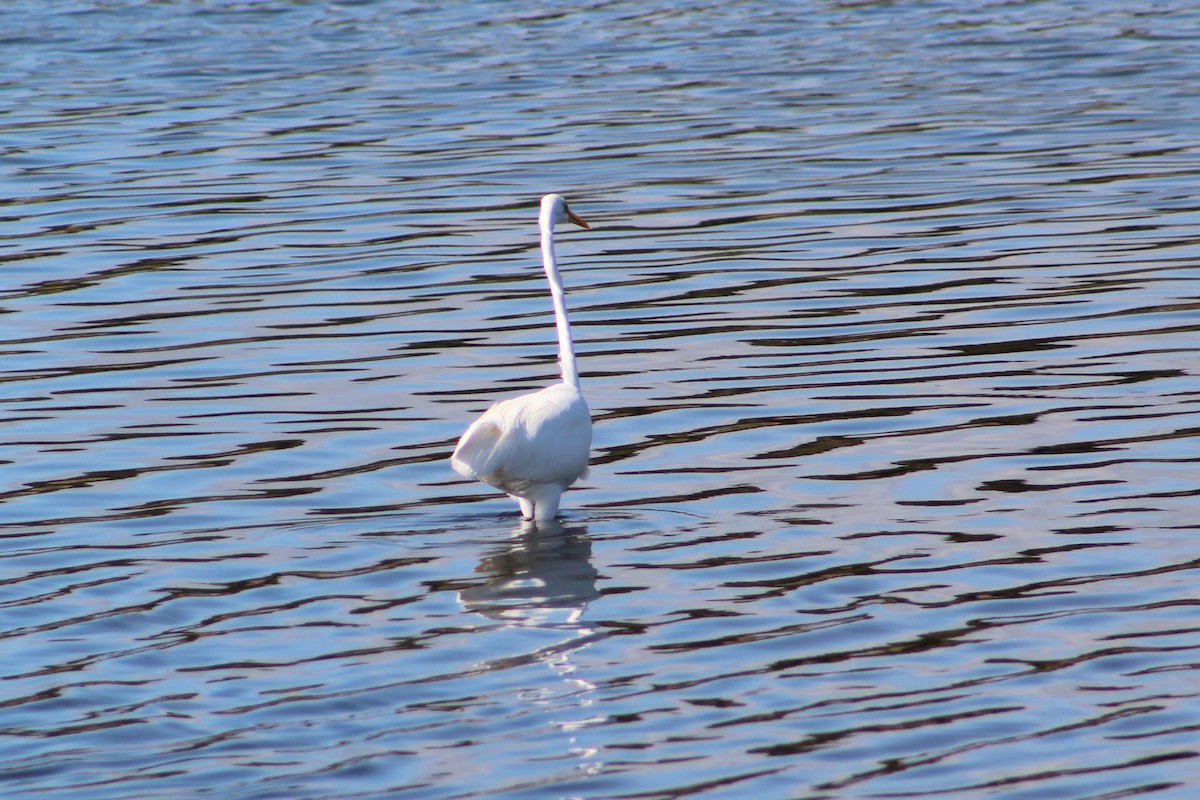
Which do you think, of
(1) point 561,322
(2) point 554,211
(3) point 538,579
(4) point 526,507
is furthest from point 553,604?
(2) point 554,211

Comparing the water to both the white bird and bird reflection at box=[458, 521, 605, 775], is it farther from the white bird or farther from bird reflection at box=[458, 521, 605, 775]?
the white bird

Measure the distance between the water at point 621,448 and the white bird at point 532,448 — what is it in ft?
0.82

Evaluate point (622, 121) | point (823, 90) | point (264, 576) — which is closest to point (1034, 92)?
point (823, 90)

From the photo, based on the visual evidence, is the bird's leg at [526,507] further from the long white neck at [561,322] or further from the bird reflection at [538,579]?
the long white neck at [561,322]

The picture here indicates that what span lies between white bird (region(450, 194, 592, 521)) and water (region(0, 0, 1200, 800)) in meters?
0.25

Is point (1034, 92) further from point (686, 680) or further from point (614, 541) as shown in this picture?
point (686, 680)

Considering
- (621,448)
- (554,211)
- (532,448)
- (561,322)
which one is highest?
(554,211)

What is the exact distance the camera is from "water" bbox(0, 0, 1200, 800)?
7.01m

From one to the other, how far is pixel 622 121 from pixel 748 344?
400 inches

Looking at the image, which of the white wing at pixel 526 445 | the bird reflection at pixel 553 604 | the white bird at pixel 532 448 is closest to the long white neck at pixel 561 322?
the white bird at pixel 532 448

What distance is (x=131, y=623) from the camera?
8297 millimetres

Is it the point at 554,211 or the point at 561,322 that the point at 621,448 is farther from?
the point at 554,211

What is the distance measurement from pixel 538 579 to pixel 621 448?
7.54 feet

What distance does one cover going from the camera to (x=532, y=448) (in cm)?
943
